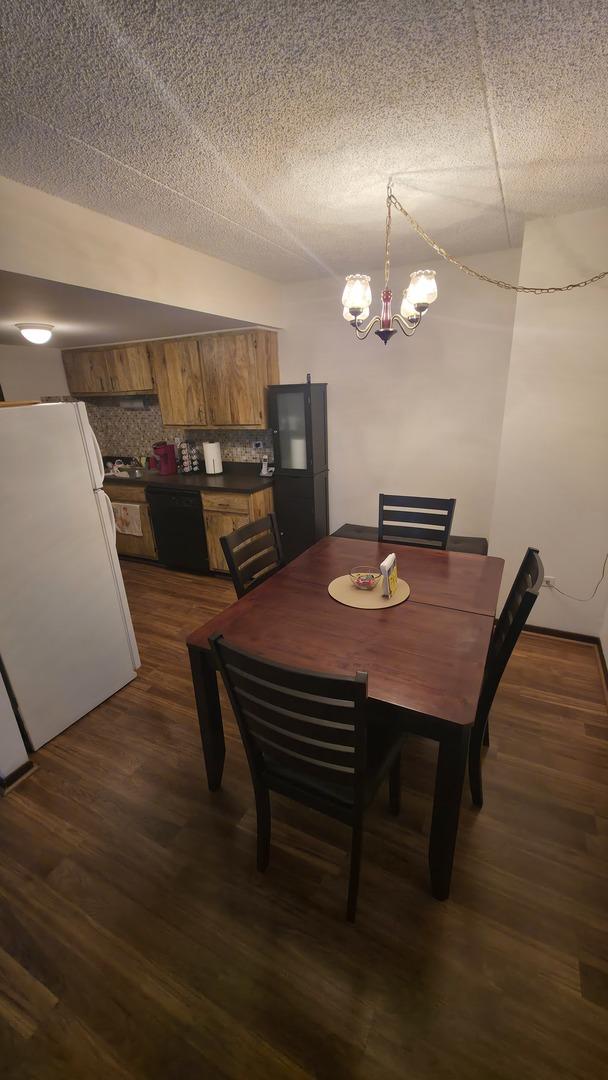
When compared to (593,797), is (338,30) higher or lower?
higher

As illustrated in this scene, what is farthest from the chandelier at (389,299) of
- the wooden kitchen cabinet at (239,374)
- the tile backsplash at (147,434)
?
the tile backsplash at (147,434)

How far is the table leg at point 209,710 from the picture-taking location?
62.5 inches

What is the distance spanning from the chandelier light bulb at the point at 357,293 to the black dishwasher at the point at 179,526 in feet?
7.85

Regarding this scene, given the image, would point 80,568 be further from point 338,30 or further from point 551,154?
point 551,154

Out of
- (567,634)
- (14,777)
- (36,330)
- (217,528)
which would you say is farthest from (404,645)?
(36,330)

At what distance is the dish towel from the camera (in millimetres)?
4188

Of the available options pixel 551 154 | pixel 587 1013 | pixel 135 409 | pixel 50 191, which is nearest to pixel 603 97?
pixel 551 154

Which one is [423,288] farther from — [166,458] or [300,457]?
[166,458]

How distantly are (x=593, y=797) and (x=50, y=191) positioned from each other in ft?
11.4

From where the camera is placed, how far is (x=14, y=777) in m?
1.93

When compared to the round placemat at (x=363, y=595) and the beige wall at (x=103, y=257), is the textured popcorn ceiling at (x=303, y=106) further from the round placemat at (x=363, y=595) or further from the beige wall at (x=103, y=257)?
the round placemat at (x=363, y=595)

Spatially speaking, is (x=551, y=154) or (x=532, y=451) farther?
(x=532, y=451)

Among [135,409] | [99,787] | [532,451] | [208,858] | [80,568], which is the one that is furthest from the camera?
[135,409]

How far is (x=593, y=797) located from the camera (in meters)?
1.75
